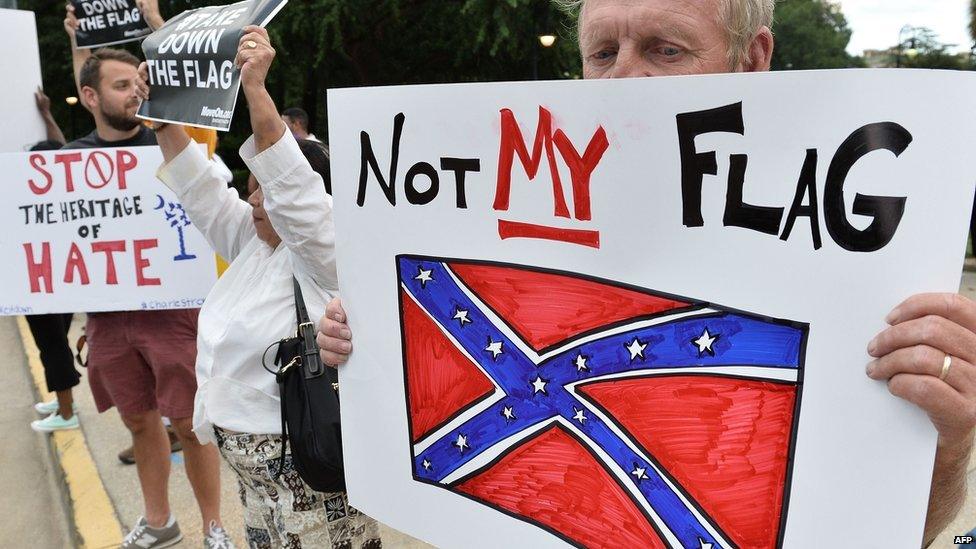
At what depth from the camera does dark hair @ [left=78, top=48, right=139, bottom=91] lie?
344cm

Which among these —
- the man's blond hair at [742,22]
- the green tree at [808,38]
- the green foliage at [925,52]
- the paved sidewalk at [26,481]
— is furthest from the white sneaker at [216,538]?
the green tree at [808,38]

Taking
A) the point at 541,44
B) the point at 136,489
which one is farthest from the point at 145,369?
the point at 541,44

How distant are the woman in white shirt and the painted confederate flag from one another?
814 millimetres

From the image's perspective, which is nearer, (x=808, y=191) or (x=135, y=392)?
(x=808, y=191)

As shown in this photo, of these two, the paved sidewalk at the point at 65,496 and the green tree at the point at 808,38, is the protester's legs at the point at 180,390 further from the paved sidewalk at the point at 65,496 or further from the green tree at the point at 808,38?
the green tree at the point at 808,38

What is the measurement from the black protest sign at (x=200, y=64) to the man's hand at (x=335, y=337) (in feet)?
2.46

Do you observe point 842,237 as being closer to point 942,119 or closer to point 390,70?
point 942,119

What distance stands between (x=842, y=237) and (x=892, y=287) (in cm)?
8

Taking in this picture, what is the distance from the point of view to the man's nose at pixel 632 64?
1253 mm

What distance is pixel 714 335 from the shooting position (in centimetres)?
98

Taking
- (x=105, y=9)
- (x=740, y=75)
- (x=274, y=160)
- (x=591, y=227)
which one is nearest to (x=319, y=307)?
(x=274, y=160)

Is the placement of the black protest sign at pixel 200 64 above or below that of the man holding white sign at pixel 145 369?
above

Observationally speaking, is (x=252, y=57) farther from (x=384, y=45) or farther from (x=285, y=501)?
(x=384, y=45)

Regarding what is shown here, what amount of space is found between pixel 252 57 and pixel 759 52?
121 cm
